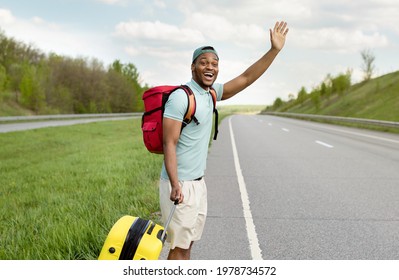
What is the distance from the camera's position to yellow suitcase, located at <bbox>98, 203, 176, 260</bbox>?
2.64 metres

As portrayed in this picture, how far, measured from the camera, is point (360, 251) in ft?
14.0

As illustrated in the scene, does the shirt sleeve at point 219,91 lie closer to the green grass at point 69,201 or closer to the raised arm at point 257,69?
the raised arm at point 257,69

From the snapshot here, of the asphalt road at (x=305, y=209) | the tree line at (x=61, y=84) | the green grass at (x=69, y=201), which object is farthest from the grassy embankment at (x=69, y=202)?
the tree line at (x=61, y=84)

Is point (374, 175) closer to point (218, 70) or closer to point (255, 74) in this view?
point (255, 74)

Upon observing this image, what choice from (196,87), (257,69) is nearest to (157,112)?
(196,87)

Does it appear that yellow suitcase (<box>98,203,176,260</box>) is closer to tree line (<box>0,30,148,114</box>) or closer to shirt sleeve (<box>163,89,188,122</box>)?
shirt sleeve (<box>163,89,188,122</box>)

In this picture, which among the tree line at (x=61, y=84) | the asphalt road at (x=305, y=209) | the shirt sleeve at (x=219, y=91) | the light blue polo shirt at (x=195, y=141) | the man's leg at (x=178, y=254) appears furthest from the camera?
the tree line at (x=61, y=84)

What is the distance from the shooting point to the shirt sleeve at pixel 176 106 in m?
2.63

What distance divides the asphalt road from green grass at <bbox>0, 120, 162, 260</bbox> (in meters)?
1.12

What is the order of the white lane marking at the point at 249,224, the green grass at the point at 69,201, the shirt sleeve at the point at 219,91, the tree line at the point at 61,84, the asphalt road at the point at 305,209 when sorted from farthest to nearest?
1. the tree line at the point at 61,84
2. the asphalt road at the point at 305,209
3. the white lane marking at the point at 249,224
4. the green grass at the point at 69,201
5. the shirt sleeve at the point at 219,91

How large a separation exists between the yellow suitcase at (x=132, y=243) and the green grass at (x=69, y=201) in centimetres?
126

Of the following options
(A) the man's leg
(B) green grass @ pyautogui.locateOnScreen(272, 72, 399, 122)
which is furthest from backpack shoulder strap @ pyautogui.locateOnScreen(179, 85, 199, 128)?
(B) green grass @ pyautogui.locateOnScreen(272, 72, 399, 122)

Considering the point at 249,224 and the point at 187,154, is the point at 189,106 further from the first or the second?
the point at 249,224
